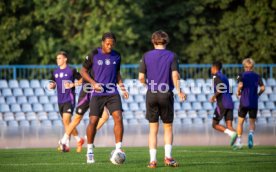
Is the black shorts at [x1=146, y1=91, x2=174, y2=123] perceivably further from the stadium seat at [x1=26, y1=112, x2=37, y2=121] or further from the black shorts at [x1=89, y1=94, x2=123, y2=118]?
the stadium seat at [x1=26, y1=112, x2=37, y2=121]

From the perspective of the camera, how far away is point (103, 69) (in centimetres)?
1455

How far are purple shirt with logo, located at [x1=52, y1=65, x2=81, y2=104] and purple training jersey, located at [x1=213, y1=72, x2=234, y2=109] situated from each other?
132 inches

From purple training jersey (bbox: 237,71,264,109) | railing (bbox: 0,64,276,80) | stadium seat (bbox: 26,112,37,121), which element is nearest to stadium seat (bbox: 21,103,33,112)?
stadium seat (bbox: 26,112,37,121)

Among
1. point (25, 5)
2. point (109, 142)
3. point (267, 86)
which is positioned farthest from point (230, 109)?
point (25, 5)

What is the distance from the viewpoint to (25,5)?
3453cm

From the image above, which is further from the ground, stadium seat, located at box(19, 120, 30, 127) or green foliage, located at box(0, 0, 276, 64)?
green foliage, located at box(0, 0, 276, 64)

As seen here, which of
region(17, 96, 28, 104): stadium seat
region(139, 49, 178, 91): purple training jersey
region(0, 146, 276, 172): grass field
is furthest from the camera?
region(17, 96, 28, 104): stadium seat

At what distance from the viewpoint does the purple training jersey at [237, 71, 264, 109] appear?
2045cm

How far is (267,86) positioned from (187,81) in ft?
9.69

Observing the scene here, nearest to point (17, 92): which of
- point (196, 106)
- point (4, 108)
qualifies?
point (4, 108)

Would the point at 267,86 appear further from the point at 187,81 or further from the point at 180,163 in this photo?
the point at 180,163

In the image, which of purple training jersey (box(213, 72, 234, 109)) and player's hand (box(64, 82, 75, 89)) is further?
purple training jersey (box(213, 72, 234, 109))

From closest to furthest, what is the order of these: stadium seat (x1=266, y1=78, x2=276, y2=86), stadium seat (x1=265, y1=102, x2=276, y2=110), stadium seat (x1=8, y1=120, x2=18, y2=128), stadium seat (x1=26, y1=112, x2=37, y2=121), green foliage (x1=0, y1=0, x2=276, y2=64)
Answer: stadium seat (x1=8, y1=120, x2=18, y2=128) < stadium seat (x1=26, y1=112, x2=37, y2=121) < stadium seat (x1=265, y1=102, x2=276, y2=110) < stadium seat (x1=266, y1=78, x2=276, y2=86) < green foliage (x1=0, y1=0, x2=276, y2=64)

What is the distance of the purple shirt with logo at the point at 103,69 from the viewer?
1452cm
